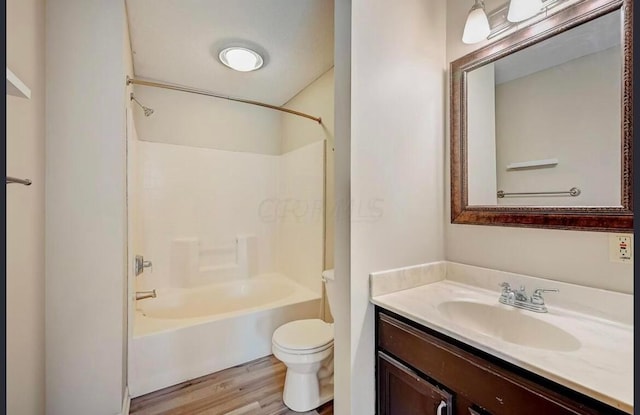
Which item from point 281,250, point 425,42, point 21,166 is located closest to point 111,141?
point 21,166

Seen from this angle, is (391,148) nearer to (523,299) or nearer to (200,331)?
(523,299)

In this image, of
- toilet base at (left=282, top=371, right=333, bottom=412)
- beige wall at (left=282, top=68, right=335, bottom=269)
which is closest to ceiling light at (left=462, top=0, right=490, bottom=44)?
beige wall at (left=282, top=68, right=335, bottom=269)

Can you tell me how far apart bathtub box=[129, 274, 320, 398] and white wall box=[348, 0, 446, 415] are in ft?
3.52

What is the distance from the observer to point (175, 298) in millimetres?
2586

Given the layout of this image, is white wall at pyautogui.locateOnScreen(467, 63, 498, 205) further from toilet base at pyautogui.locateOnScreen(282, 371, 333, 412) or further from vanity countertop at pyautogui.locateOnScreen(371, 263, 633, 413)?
toilet base at pyautogui.locateOnScreen(282, 371, 333, 412)

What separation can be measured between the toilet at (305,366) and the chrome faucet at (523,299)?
3.32 ft

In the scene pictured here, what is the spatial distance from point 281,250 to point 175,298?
1157 millimetres

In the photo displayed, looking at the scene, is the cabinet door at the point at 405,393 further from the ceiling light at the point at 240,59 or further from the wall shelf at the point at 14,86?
the ceiling light at the point at 240,59

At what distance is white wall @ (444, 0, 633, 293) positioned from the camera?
104cm

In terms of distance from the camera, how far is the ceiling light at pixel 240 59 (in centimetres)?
205

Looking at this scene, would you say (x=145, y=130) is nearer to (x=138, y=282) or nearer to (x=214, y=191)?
(x=214, y=191)

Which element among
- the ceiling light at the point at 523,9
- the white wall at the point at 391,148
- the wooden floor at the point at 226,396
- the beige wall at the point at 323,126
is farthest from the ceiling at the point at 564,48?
the wooden floor at the point at 226,396

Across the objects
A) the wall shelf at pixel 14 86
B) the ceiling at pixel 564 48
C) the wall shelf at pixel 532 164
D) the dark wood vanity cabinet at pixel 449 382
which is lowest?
the dark wood vanity cabinet at pixel 449 382

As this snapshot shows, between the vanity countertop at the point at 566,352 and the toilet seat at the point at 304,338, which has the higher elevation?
the vanity countertop at the point at 566,352
